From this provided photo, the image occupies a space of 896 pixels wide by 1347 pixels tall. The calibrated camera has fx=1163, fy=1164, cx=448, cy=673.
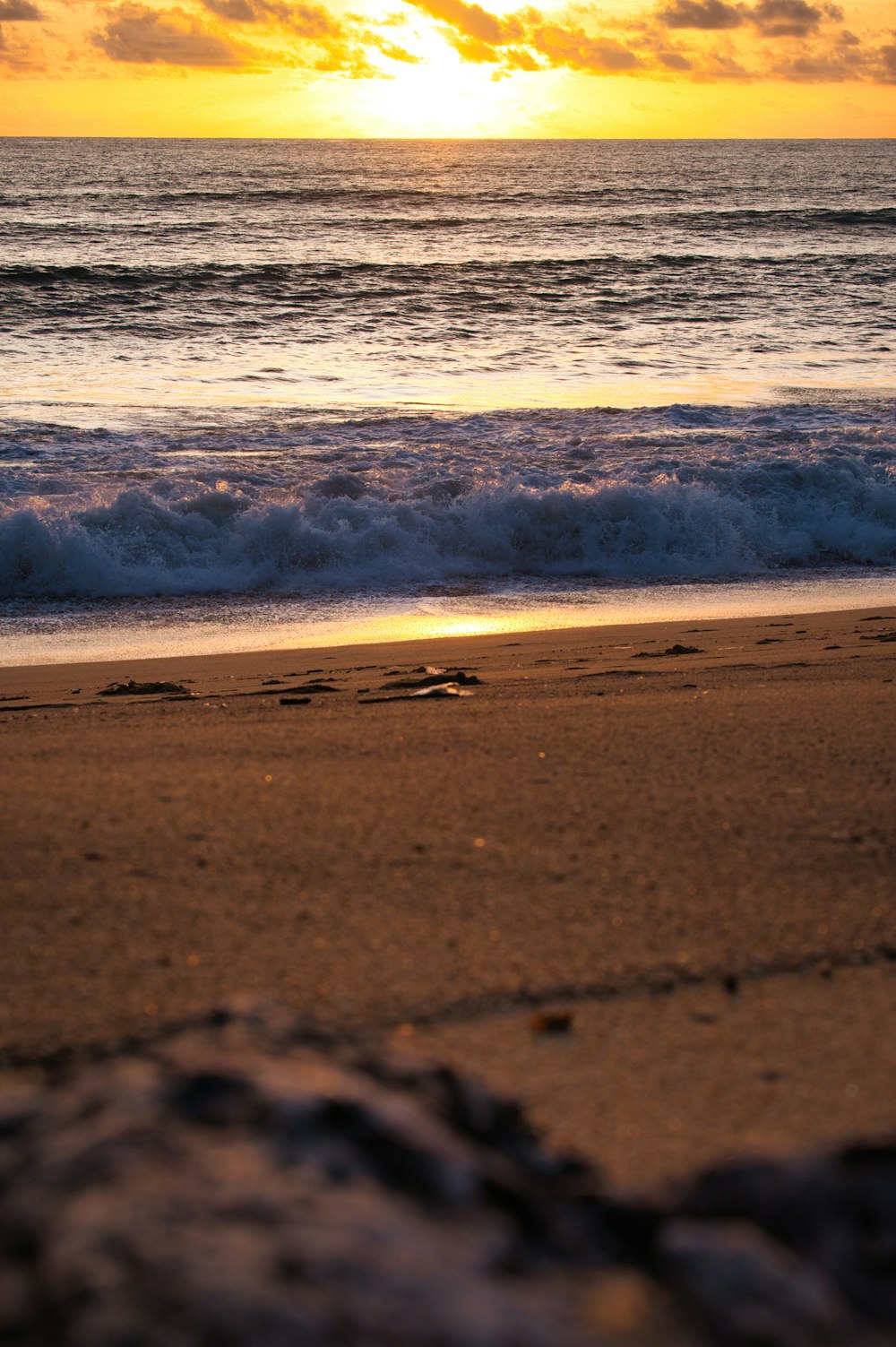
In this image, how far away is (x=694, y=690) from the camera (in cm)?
411

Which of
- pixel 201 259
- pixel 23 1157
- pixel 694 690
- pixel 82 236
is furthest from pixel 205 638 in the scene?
pixel 82 236

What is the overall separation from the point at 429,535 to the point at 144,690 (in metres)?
4.62

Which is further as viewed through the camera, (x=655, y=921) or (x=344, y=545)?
(x=344, y=545)


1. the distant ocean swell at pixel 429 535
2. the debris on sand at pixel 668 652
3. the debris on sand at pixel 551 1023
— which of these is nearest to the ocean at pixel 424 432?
the distant ocean swell at pixel 429 535

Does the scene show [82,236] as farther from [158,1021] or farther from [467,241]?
[158,1021]

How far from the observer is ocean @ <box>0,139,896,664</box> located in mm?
8414

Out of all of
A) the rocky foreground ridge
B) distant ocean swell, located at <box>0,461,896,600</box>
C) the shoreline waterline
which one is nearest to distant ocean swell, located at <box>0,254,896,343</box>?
distant ocean swell, located at <box>0,461,896,600</box>

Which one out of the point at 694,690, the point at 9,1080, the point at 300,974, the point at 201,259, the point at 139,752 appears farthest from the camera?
the point at 201,259

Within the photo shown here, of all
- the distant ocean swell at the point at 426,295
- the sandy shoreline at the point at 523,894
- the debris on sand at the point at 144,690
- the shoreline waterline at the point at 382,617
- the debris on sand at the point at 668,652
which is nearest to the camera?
the sandy shoreline at the point at 523,894

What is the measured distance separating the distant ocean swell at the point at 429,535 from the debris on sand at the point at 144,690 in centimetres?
330

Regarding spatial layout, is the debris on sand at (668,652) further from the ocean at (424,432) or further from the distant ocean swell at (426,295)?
the distant ocean swell at (426,295)

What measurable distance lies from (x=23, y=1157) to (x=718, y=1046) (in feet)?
3.24

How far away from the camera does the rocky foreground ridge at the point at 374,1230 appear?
1062mm

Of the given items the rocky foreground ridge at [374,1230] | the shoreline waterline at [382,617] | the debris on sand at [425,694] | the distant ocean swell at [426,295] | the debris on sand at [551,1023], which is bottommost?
the shoreline waterline at [382,617]
